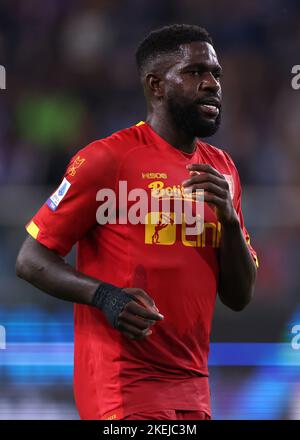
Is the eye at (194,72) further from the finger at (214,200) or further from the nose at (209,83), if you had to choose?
the finger at (214,200)

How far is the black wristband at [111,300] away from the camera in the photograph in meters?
2.84

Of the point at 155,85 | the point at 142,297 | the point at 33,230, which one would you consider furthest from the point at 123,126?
the point at 142,297

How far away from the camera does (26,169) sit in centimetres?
766

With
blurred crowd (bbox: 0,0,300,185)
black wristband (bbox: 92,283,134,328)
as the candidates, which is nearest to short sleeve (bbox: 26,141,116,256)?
black wristband (bbox: 92,283,134,328)

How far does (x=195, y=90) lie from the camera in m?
3.34

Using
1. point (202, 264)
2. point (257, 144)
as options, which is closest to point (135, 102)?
point (257, 144)

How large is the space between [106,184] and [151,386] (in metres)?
0.72

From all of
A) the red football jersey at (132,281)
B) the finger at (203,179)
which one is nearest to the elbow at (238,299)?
the red football jersey at (132,281)

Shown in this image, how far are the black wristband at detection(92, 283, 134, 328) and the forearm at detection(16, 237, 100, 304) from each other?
3 cm

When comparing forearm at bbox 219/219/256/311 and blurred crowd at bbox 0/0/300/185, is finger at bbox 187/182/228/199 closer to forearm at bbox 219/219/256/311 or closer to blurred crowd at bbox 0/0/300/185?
forearm at bbox 219/219/256/311

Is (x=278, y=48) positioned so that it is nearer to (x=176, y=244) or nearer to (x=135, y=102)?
(x=135, y=102)

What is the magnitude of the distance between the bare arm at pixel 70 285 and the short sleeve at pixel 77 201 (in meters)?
0.05

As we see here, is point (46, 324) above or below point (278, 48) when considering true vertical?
below

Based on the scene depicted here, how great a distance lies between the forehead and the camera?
3.38 metres
